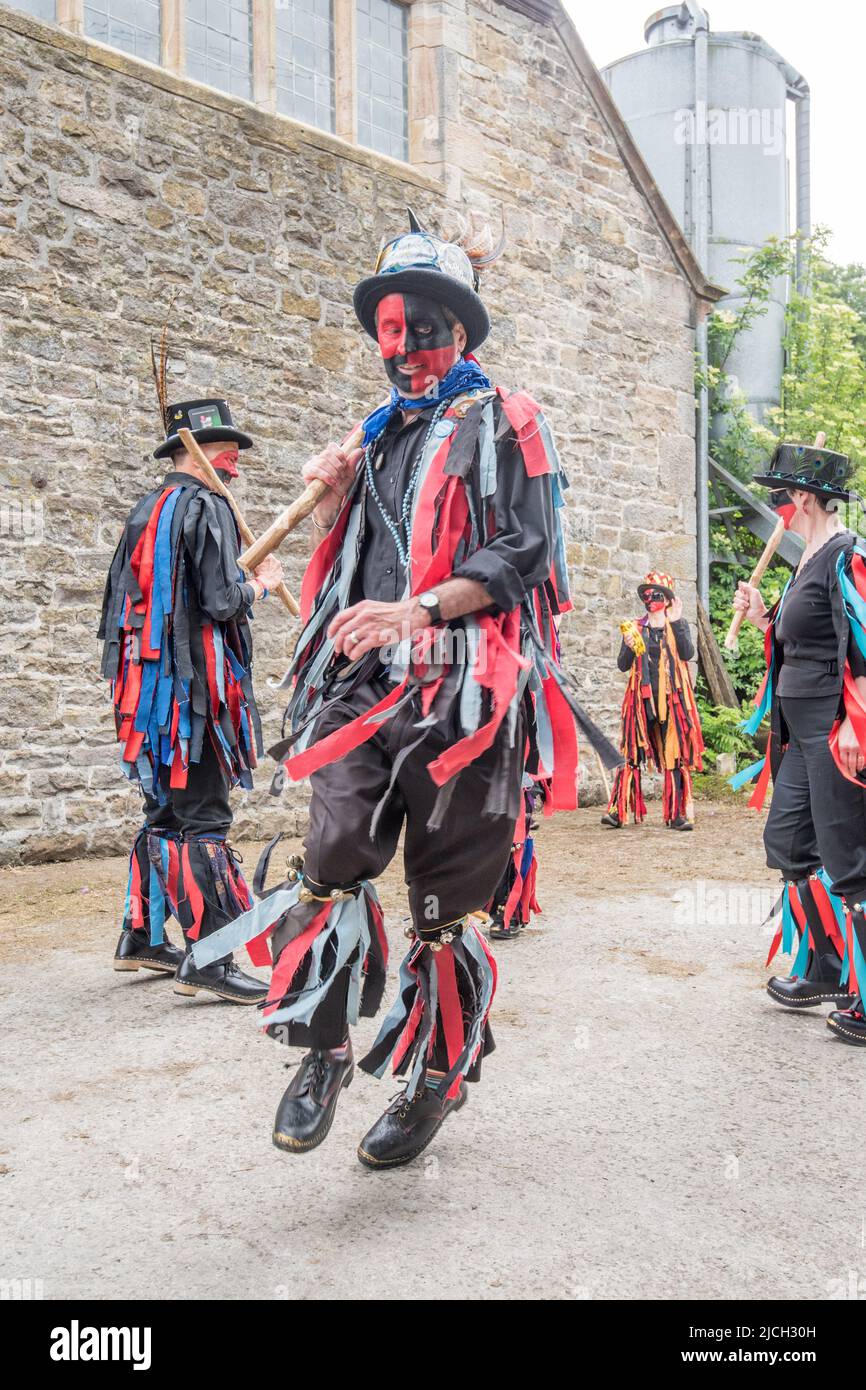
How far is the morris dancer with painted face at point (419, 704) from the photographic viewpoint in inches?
104

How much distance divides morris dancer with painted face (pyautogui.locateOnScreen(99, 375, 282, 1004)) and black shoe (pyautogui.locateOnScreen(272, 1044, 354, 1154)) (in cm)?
161

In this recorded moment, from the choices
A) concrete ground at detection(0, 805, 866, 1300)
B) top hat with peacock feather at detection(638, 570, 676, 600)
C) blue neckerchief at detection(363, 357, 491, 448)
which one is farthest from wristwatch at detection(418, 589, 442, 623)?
top hat with peacock feather at detection(638, 570, 676, 600)

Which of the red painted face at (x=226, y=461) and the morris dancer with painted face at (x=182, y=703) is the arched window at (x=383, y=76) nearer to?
the red painted face at (x=226, y=461)

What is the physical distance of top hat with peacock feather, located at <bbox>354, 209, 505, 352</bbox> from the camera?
2844 millimetres

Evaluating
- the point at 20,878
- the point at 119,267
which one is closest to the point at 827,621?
the point at 20,878

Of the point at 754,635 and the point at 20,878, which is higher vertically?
the point at 754,635

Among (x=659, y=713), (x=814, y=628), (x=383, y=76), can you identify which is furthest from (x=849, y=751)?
(x=383, y=76)

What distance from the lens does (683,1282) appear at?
222 centimetres

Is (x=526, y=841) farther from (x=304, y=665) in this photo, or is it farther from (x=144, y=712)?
(x=304, y=665)

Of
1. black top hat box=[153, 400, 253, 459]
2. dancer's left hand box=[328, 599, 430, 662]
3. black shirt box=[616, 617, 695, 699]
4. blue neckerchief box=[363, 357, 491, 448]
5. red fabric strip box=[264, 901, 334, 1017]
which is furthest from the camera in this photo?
black shirt box=[616, 617, 695, 699]

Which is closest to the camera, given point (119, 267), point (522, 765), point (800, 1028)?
point (522, 765)

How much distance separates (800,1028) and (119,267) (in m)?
6.17

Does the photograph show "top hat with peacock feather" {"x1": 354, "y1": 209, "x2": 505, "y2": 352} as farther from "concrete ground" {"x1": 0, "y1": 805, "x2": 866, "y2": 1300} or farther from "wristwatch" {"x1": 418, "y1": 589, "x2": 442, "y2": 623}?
"concrete ground" {"x1": 0, "y1": 805, "x2": 866, "y2": 1300}

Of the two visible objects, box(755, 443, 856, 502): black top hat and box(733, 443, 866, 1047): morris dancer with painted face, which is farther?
box(755, 443, 856, 502): black top hat
